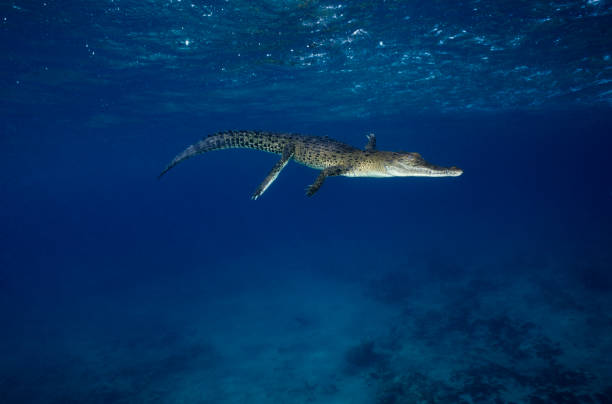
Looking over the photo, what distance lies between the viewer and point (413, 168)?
14.4ft

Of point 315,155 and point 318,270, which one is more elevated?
point 315,155

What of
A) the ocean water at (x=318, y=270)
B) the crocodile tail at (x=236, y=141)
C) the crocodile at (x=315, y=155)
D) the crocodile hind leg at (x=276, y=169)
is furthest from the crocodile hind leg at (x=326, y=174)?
the ocean water at (x=318, y=270)

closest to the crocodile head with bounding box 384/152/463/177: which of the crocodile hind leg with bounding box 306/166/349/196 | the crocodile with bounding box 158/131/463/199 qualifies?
the crocodile with bounding box 158/131/463/199

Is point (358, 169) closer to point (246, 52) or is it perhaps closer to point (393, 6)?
point (393, 6)

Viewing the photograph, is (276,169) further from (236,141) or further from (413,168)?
(413,168)

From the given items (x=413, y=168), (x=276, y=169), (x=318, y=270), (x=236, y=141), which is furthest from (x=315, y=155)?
(x=318, y=270)

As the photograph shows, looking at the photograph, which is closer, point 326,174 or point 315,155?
point 326,174

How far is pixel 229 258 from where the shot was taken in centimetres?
3912

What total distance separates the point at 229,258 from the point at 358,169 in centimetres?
3640

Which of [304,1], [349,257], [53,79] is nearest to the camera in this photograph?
[304,1]

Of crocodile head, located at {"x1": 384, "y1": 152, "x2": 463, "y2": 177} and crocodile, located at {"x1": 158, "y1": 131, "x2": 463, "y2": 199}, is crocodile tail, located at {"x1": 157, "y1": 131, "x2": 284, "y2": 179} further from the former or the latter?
crocodile head, located at {"x1": 384, "y1": 152, "x2": 463, "y2": 177}

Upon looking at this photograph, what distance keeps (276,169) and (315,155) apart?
0.78m

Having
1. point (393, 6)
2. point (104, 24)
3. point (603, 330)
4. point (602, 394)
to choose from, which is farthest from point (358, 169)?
point (603, 330)

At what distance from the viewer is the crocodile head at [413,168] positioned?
407cm
